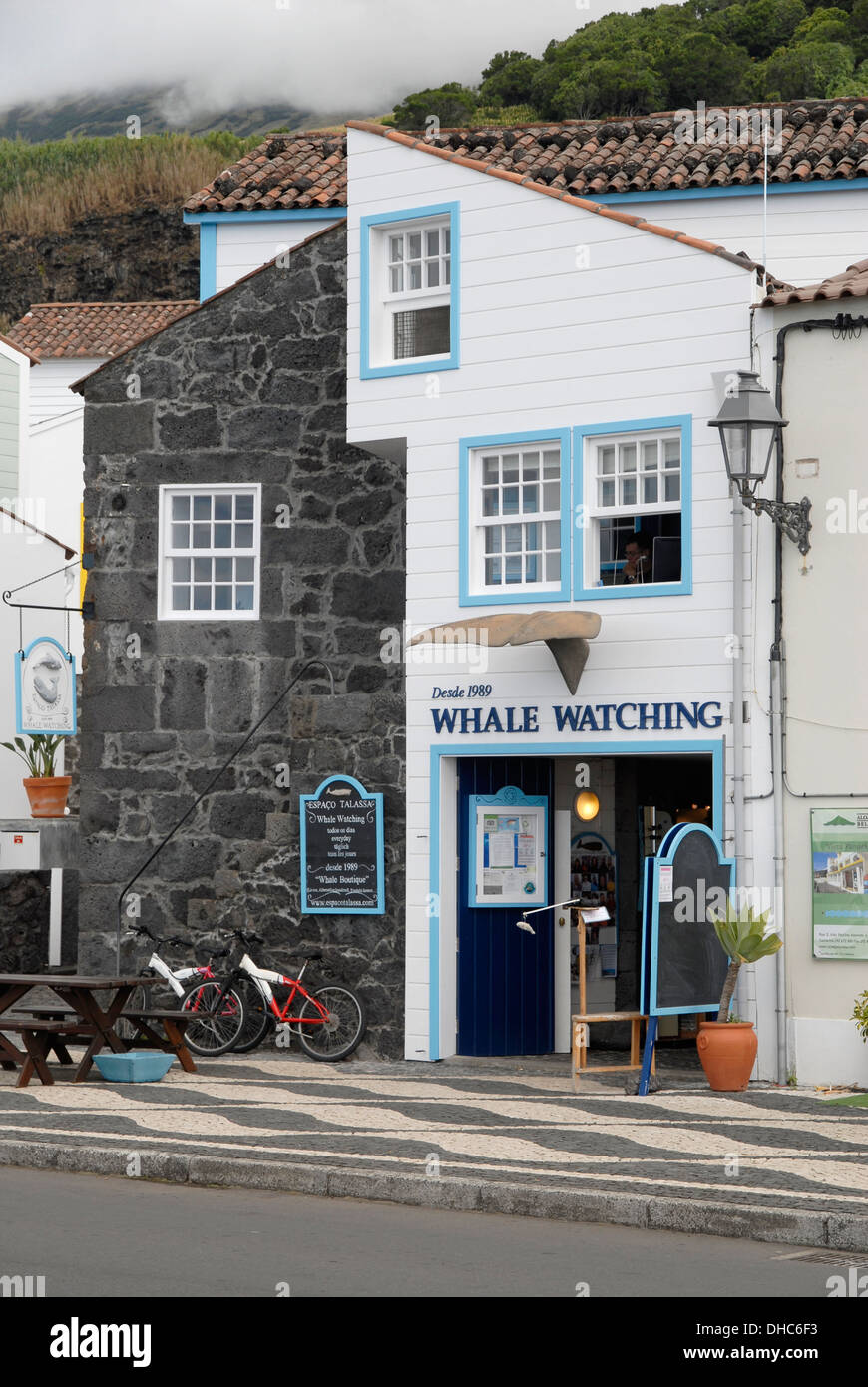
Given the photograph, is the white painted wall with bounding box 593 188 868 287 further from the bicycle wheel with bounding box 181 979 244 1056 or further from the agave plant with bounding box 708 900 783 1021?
the bicycle wheel with bounding box 181 979 244 1056

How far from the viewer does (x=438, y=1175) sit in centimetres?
1064

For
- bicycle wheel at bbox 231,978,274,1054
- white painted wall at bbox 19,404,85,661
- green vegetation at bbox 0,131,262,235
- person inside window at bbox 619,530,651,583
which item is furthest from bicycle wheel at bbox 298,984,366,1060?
green vegetation at bbox 0,131,262,235

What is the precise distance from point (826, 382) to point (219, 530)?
19.7 ft

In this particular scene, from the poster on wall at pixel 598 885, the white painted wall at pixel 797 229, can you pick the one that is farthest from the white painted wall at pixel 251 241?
the poster on wall at pixel 598 885

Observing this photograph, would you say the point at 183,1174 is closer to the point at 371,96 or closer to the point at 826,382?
the point at 826,382

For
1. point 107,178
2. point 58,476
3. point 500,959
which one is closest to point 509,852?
point 500,959

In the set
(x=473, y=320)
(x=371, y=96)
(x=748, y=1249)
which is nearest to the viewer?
(x=748, y=1249)

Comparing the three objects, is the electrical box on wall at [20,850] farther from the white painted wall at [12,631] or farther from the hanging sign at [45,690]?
the white painted wall at [12,631]

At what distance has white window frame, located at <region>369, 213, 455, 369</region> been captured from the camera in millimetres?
16953

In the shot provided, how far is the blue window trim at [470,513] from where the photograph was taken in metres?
16.0

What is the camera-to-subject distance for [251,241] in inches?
947

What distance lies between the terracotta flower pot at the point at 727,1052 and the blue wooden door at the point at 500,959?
296 centimetres

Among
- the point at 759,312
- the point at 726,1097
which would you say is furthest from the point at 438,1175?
the point at 759,312

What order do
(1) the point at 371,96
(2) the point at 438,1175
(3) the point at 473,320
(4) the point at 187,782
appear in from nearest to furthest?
(2) the point at 438,1175 < (3) the point at 473,320 < (4) the point at 187,782 < (1) the point at 371,96
